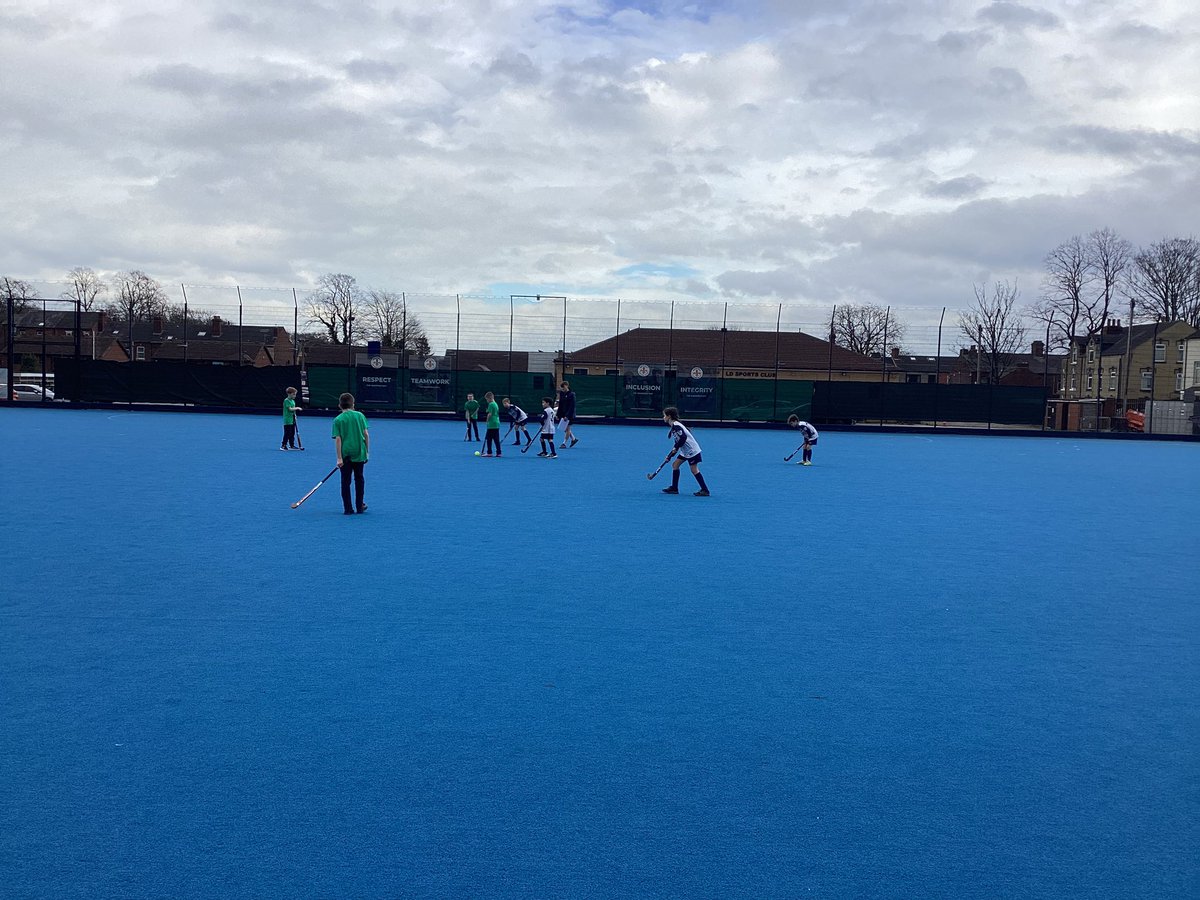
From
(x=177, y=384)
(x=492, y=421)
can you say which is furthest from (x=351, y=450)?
(x=177, y=384)

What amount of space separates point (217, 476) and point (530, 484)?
17.2 ft

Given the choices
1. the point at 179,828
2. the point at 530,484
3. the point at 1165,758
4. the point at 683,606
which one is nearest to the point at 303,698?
the point at 179,828

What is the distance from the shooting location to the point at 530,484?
1755 centimetres

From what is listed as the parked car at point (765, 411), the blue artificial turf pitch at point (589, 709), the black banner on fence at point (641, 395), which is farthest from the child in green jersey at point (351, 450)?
the parked car at point (765, 411)

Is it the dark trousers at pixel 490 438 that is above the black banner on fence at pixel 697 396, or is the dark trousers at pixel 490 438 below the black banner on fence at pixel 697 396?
below

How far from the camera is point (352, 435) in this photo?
1317cm

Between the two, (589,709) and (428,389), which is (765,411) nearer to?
(428,389)

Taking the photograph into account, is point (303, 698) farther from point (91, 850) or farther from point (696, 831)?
point (696, 831)

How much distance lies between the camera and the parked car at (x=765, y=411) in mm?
43594

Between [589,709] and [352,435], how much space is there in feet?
27.6

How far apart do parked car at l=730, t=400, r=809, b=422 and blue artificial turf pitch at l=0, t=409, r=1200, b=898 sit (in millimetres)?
31078

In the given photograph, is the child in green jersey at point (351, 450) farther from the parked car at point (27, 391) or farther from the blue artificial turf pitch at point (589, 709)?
the parked car at point (27, 391)

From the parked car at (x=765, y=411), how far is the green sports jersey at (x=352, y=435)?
3144 cm

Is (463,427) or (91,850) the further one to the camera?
(463,427)
